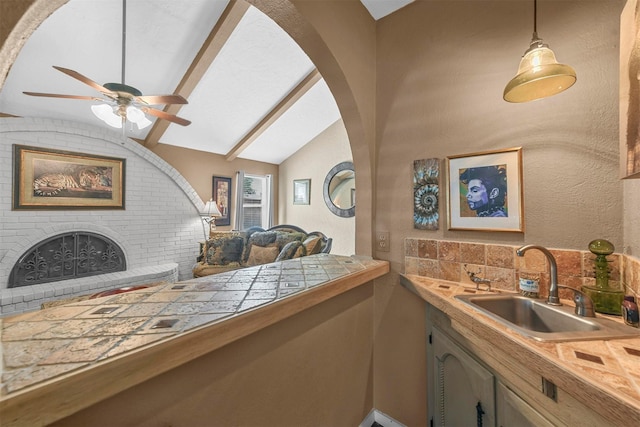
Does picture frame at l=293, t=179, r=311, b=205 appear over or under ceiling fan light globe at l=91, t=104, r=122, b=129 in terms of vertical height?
under

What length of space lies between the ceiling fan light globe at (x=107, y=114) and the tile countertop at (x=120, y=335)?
6.86ft

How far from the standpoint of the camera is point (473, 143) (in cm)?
140

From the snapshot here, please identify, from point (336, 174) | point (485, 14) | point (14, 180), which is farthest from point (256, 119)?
point (485, 14)

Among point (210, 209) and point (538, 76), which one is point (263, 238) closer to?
point (210, 209)

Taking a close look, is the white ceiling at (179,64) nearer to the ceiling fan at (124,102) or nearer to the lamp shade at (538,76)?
the ceiling fan at (124,102)

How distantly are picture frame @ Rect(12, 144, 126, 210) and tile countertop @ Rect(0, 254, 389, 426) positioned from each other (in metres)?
3.84

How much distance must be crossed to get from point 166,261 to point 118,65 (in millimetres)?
2972

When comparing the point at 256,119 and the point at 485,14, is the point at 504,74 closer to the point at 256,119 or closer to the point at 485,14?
the point at 485,14

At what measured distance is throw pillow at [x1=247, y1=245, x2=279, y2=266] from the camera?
401 centimetres

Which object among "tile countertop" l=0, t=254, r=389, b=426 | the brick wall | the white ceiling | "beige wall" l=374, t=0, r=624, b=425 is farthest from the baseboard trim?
the brick wall

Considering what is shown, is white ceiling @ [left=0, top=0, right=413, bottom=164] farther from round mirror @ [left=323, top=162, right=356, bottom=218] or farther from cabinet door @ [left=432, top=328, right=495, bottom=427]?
cabinet door @ [left=432, top=328, right=495, bottom=427]

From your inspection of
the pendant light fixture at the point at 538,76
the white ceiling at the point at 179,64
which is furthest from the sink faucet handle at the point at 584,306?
the white ceiling at the point at 179,64

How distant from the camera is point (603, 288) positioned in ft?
3.41

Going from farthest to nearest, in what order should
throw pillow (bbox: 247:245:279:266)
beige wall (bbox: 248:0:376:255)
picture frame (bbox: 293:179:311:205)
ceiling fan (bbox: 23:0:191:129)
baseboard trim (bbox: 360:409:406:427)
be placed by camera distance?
picture frame (bbox: 293:179:311:205), throw pillow (bbox: 247:245:279:266), ceiling fan (bbox: 23:0:191:129), baseboard trim (bbox: 360:409:406:427), beige wall (bbox: 248:0:376:255)
